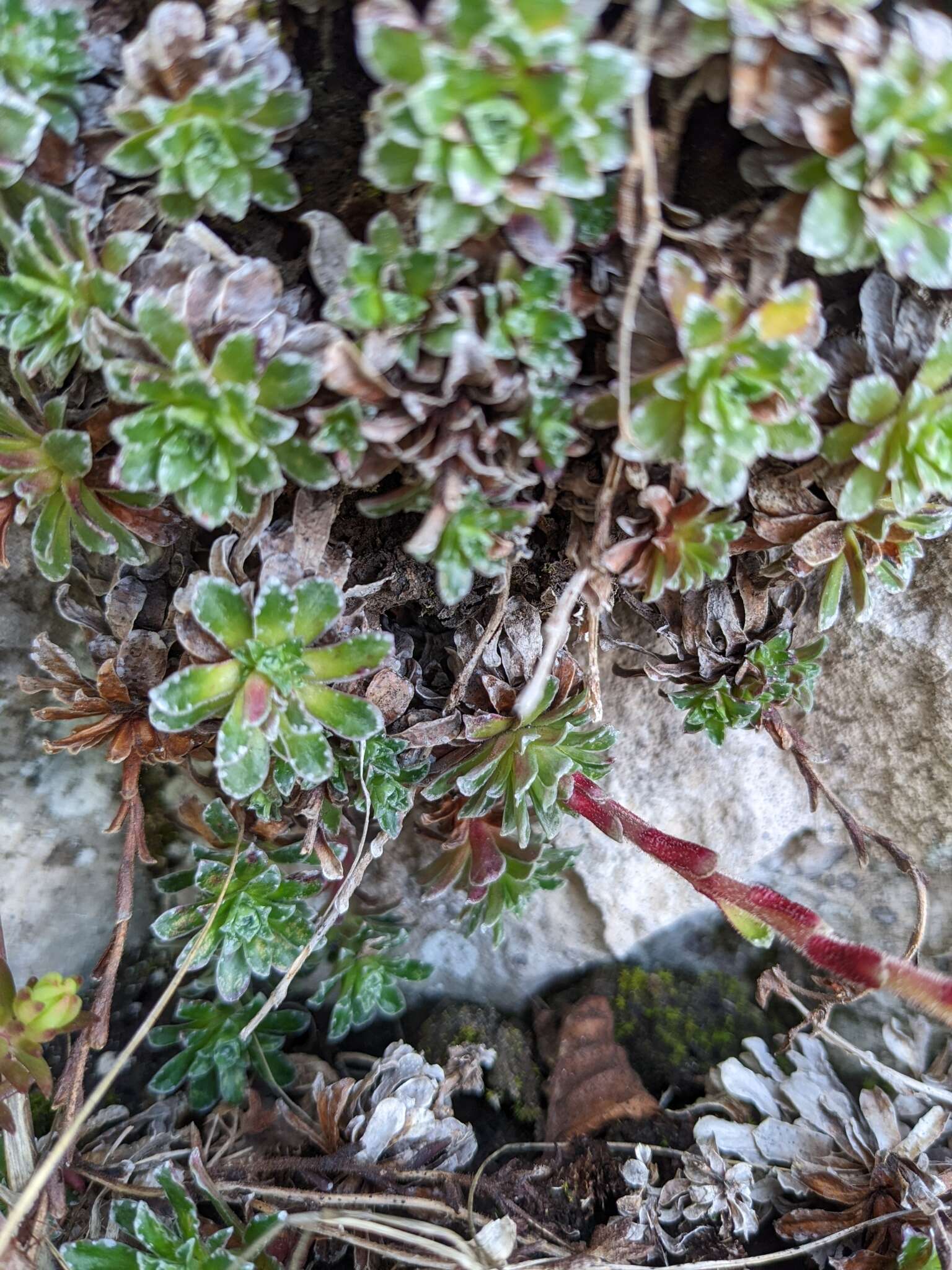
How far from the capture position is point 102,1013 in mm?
1440

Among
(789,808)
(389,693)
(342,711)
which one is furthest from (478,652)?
(789,808)

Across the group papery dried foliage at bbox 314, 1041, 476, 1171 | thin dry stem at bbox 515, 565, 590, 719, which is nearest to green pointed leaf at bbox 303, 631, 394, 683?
thin dry stem at bbox 515, 565, 590, 719

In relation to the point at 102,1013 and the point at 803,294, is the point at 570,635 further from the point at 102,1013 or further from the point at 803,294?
the point at 102,1013

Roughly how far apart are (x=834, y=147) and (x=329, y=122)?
626 millimetres

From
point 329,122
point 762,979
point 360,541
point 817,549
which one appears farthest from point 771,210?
point 762,979

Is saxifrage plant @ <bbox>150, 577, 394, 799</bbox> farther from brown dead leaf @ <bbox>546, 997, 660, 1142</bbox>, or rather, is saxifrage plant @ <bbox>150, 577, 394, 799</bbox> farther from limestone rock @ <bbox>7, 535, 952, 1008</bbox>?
brown dead leaf @ <bbox>546, 997, 660, 1142</bbox>

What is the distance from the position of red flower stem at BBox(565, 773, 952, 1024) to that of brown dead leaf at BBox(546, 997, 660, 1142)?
516 mm

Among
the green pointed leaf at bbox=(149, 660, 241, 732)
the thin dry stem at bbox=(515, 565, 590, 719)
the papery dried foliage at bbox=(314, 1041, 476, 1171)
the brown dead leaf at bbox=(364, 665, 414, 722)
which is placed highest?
the thin dry stem at bbox=(515, 565, 590, 719)

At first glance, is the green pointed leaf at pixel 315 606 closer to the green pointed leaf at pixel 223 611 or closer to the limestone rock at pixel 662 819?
the green pointed leaf at pixel 223 611

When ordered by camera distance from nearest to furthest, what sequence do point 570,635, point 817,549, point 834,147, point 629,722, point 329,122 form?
point 834,147 < point 329,122 < point 817,549 < point 570,635 < point 629,722

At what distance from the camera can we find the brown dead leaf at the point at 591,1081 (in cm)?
168

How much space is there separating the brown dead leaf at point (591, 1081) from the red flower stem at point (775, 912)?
1.69ft

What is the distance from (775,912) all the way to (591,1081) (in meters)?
0.65

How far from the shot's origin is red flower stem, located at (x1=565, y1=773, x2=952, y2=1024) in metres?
1.18
